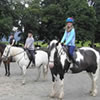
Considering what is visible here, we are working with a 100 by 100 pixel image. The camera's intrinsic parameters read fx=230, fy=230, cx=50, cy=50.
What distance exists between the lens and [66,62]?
8016 mm

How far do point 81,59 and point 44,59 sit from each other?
391 cm

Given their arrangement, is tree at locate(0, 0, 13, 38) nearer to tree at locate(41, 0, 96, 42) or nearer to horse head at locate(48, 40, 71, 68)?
tree at locate(41, 0, 96, 42)

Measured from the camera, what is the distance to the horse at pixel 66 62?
25.1ft

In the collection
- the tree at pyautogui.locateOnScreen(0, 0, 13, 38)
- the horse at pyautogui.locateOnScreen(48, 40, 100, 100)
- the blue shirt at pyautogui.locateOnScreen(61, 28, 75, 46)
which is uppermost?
the tree at pyautogui.locateOnScreen(0, 0, 13, 38)

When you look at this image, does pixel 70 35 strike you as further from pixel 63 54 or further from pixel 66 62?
pixel 66 62

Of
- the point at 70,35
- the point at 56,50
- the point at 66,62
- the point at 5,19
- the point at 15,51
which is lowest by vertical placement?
the point at 66,62

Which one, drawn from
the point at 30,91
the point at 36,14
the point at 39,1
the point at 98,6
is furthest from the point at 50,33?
the point at 30,91

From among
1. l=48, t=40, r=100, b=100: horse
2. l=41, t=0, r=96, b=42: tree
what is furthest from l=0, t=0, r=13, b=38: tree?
l=48, t=40, r=100, b=100: horse

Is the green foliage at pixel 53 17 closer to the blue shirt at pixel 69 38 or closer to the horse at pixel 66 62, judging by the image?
the horse at pixel 66 62

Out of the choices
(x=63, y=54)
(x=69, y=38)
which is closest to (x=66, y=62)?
(x=63, y=54)

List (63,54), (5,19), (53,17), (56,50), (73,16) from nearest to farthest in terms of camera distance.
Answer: (56,50)
(63,54)
(5,19)
(53,17)
(73,16)

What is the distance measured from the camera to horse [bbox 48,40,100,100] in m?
7.66

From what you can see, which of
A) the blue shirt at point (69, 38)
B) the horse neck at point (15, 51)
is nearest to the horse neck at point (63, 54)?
the blue shirt at point (69, 38)

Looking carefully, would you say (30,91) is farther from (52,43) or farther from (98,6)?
(98,6)
